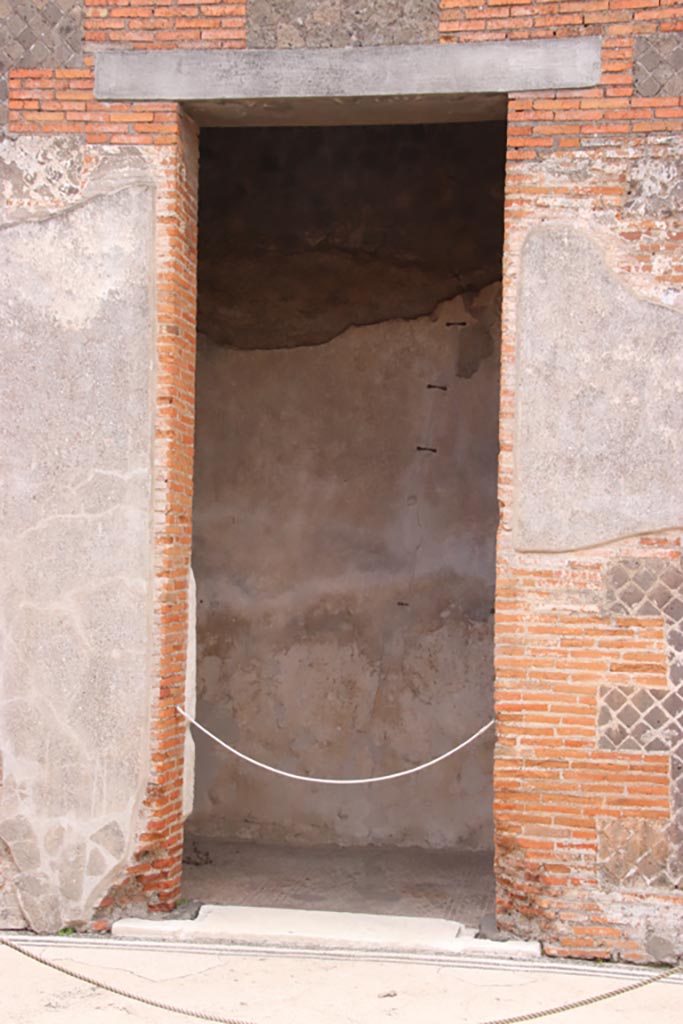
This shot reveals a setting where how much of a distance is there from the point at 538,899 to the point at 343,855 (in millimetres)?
2172

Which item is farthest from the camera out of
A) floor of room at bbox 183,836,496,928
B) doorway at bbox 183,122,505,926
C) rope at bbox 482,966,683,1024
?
doorway at bbox 183,122,505,926

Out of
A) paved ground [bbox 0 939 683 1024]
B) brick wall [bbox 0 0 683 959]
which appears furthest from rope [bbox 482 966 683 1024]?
brick wall [bbox 0 0 683 959]

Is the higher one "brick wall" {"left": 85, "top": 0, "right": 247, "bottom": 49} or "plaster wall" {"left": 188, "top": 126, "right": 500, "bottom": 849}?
"brick wall" {"left": 85, "top": 0, "right": 247, "bottom": 49}

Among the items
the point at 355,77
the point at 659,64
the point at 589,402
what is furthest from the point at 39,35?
the point at 589,402

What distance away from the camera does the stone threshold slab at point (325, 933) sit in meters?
5.38

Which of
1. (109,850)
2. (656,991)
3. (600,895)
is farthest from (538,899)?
(109,850)

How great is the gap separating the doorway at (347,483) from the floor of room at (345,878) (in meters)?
0.09

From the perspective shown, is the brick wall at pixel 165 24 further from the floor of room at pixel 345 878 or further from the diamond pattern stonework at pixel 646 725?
the floor of room at pixel 345 878

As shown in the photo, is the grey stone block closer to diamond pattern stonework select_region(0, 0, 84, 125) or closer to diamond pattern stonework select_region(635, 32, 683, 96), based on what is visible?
diamond pattern stonework select_region(635, 32, 683, 96)

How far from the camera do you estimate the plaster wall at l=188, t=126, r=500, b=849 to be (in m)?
7.52

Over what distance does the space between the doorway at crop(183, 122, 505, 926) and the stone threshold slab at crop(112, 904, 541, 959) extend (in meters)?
1.61

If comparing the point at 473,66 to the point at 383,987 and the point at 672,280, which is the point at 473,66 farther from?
the point at 383,987

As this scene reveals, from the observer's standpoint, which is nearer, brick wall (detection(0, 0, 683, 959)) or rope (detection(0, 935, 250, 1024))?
rope (detection(0, 935, 250, 1024))

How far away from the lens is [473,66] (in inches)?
215
